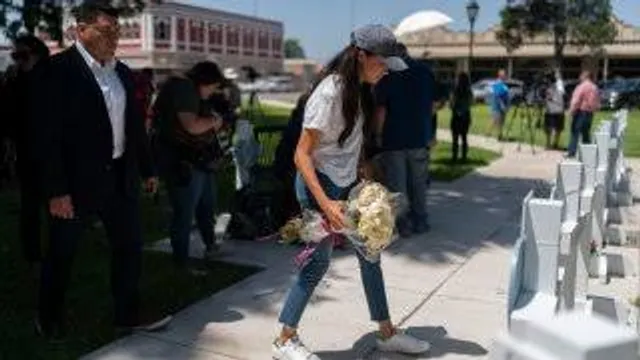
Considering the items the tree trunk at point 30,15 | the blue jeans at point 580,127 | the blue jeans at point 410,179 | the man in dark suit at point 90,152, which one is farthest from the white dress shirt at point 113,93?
the blue jeans at point 580,127

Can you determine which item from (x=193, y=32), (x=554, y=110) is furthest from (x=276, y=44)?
(x=554, y=110)

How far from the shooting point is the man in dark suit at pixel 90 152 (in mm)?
4512

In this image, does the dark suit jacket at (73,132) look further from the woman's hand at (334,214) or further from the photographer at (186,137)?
the photographer at (186,137)

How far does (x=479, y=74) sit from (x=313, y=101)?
73502 millimetres

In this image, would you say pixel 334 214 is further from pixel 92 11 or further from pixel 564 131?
pixel 564 131

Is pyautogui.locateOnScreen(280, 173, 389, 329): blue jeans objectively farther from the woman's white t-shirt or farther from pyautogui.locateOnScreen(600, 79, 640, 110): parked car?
pyautogui.locateOnScreen(600, 79, 640, 110): parked car

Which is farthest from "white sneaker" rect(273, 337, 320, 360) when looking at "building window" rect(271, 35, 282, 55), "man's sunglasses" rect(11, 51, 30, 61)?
"building window" rect(271, 35, 282, 55)

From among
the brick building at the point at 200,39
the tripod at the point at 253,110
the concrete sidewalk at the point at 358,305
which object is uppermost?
the brick building at the point at 200,39

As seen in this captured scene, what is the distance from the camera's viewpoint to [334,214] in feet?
13.9

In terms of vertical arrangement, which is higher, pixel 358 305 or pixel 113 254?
pixel 113 254

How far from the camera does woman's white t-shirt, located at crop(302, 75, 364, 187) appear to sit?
4254 millimetres

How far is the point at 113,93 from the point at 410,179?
158 inches

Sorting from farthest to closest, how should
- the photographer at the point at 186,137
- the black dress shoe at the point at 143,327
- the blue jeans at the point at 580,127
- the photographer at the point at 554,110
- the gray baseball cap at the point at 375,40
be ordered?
1. the photographer at the point at 554,110
2. the blue jeans at the point at 580,127
3. the photographer at the point at 186,137
4. the black dress shoe at the point at 143,327
5. the gray baseball cap at the point at 375,40

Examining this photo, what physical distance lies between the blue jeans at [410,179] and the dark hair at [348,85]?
3.48 m
